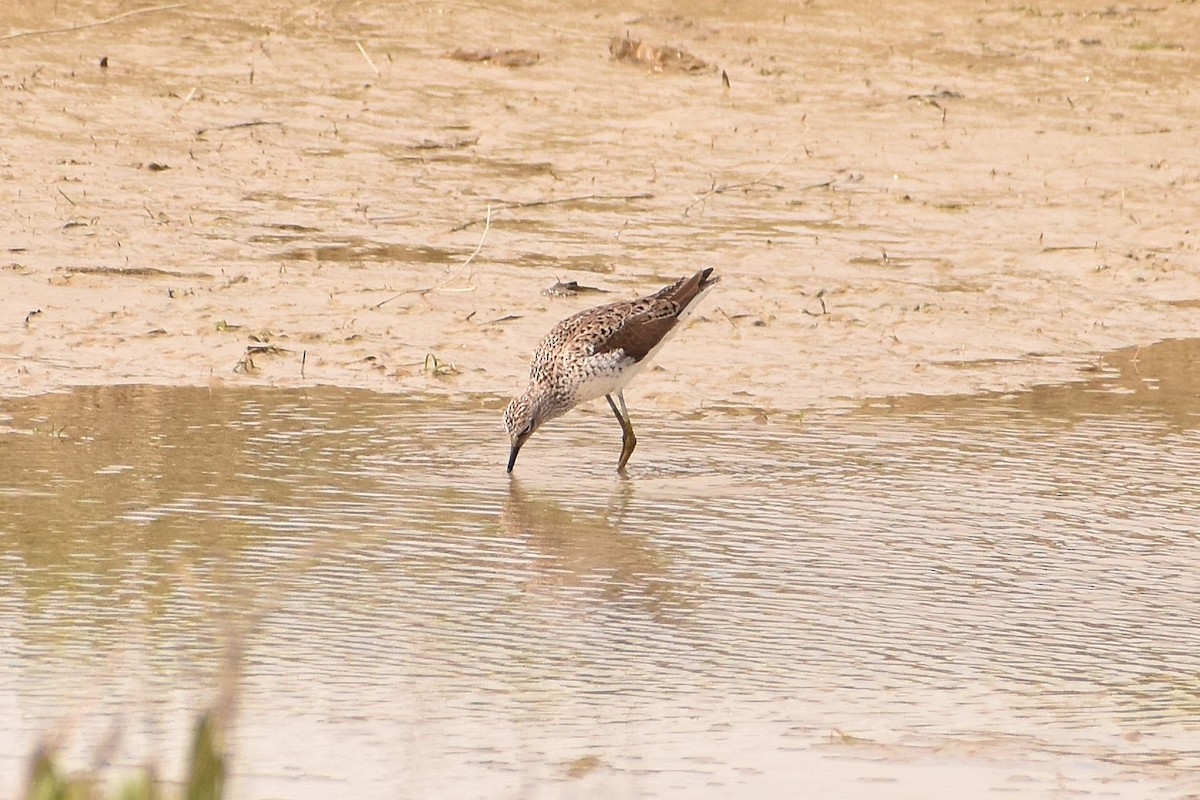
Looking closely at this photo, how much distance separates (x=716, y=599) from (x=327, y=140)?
23.7ft

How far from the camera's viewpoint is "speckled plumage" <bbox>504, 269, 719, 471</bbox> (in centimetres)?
779

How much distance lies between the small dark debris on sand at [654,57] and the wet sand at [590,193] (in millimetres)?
122

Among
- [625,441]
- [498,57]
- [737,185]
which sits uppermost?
[498,57]

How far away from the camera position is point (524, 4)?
50.6 ft

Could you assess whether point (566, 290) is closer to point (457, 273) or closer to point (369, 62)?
point (457, 273)

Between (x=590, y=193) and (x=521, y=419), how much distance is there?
4.48 meters

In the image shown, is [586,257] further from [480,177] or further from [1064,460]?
[1064,460]

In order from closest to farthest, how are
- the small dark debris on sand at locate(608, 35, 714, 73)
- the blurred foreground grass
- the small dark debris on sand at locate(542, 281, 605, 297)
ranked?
the blurred foreground grass, the small dark debris on sand at locate(542, 281, 605, 297), the small dark debris on sand at locate(608, 35, 714, 73)

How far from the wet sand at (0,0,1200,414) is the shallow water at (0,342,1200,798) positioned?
29.5 inches

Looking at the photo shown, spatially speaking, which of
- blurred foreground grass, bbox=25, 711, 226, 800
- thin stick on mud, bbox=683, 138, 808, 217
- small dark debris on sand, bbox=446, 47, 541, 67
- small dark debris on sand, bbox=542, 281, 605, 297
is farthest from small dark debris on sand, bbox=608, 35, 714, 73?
blurred foreground grass, bbox=25, 711, 226, 800

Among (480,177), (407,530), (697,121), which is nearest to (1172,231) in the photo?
(697,121)

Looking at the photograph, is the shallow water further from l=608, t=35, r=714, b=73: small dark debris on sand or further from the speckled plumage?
l=608, t=35, r=714, b=73: small dark debris on sand

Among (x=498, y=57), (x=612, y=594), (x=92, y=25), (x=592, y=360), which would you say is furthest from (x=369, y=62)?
(x=612, y=594)

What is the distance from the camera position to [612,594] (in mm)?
6094
